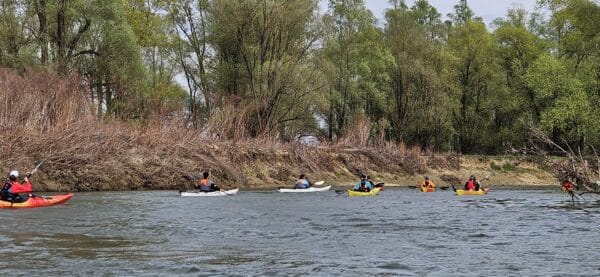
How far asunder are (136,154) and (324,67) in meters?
19.3

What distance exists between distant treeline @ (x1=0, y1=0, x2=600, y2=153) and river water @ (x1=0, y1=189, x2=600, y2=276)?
64.3 feet

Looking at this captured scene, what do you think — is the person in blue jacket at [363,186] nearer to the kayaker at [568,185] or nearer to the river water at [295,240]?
the river water at [295,240]

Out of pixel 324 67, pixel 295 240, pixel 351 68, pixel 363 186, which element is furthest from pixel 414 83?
pixel 295 240

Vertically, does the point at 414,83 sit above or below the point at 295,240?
above

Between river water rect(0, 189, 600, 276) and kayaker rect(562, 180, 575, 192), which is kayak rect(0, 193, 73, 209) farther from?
kayaker rect(562, 180, 575, 192)

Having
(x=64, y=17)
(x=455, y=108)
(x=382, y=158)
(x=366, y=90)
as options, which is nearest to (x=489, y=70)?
(x=455, y=108)

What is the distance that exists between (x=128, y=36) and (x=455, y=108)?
3276 centimetres

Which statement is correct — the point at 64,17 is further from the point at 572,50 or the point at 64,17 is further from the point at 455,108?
the point at 572,50

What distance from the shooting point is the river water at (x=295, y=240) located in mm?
13305

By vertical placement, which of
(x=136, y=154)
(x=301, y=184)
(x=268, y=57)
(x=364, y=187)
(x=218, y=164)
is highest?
(x=268, y=57)

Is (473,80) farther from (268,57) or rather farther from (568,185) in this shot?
(568,185)

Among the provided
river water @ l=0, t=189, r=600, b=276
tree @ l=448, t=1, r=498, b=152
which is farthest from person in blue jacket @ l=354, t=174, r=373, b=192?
tree @ l=448, t=1, r=498, b=152

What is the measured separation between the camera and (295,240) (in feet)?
57.0

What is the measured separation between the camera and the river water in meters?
13.3
